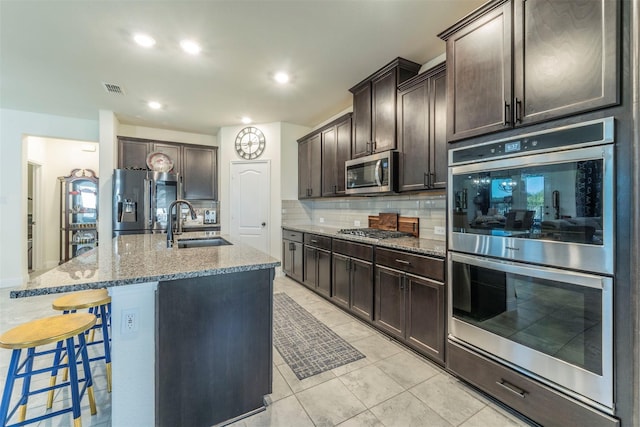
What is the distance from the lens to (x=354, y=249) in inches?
115

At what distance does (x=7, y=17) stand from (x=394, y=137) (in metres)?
3.44

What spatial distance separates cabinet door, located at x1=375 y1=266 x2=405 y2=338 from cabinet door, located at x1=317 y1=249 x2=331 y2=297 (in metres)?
0.89

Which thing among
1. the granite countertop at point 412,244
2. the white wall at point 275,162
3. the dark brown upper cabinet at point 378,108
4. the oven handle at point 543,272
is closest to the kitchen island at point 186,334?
the granite countertop at point 412,244

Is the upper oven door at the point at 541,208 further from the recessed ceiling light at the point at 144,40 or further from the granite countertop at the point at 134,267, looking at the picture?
the recessed ceiling light at the point at 144,40

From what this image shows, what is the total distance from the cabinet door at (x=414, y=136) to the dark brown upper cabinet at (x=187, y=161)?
3.87 metres

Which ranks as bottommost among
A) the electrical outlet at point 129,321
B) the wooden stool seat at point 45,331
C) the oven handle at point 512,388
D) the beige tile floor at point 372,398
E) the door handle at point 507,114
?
the beige tile floor at point 372,398

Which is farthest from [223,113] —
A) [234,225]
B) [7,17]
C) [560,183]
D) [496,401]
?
[496,401]

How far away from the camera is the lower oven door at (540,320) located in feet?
4.14

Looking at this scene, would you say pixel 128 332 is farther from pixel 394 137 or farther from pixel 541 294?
pixel 394 137

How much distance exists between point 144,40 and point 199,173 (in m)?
2.96

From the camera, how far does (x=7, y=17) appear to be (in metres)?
2.16

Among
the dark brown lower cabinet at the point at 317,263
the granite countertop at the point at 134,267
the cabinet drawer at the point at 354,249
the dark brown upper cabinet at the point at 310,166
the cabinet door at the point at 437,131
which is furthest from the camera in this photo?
the dark brown upper cabinet at the point at 310,166

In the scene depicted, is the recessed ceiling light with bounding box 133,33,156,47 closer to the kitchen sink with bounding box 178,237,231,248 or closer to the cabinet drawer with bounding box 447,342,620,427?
the kitchen sink with bounding box 178,237,231,248

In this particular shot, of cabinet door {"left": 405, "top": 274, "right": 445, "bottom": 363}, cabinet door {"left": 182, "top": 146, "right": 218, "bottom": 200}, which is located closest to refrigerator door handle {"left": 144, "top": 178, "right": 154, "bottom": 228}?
cabinet door {"left": 182, "top": 146, "right": 218, "bottom": 200}
